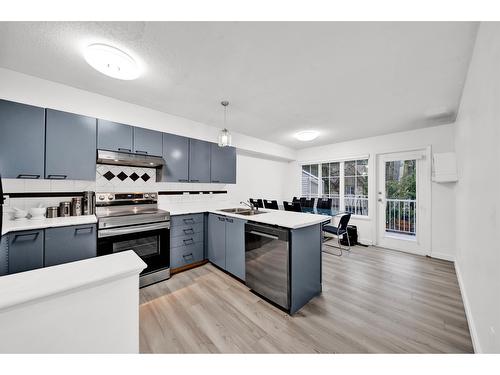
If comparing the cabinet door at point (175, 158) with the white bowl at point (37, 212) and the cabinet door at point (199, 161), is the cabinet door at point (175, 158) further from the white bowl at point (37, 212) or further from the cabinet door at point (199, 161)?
the white bowl at point (37, 212)

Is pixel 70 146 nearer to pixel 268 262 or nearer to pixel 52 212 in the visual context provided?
pixel 52 212

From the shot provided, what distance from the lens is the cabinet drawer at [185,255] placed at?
2645mm

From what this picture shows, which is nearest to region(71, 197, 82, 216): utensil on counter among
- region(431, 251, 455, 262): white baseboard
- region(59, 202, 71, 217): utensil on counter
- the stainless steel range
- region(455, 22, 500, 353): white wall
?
region(59, 202, 71, 217): utensil on counter

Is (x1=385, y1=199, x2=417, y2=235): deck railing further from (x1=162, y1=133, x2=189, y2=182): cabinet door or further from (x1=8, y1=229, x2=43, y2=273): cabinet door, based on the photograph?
(x1=8, y1=229, x2=43, y2=273): cabinet door

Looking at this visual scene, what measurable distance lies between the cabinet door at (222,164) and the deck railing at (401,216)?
10.8ft

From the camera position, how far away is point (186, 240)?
2.78 metres

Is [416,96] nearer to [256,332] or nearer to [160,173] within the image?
[256,332]

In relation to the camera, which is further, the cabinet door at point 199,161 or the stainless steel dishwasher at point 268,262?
the cabinet door at point 199,161

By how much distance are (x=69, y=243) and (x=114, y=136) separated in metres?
1.28

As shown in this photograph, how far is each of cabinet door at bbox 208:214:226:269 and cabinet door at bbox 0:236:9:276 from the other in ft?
6.40

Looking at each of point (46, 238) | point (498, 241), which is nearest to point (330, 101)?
point (498, 241)

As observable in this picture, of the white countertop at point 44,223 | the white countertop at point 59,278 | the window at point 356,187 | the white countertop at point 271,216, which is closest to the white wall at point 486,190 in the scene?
the white countertop at point 271,216

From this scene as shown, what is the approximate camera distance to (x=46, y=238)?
69.4 inches

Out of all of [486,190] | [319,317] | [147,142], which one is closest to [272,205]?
[319,317]
